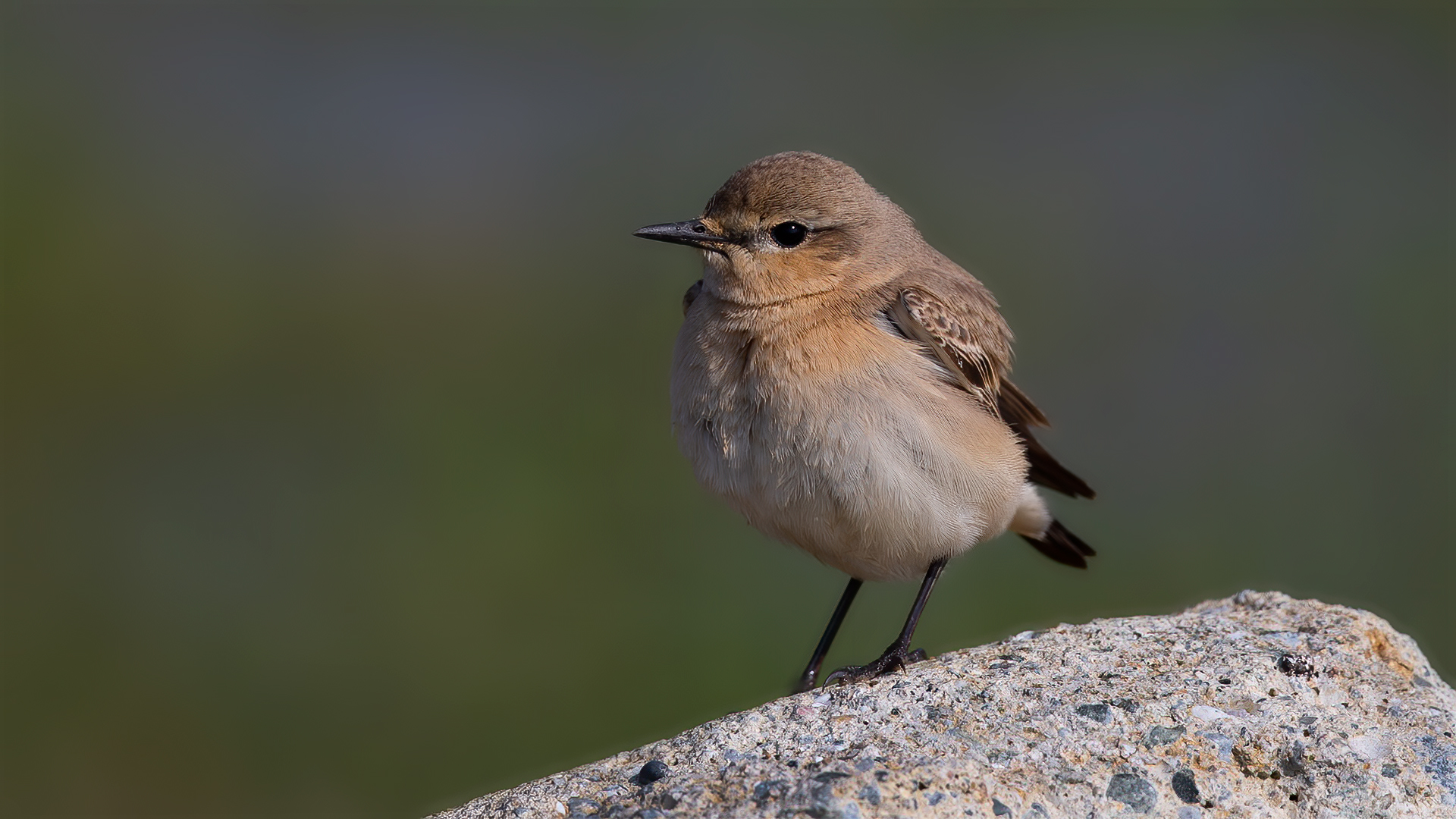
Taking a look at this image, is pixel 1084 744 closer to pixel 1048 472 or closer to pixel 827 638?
pixel 827 638

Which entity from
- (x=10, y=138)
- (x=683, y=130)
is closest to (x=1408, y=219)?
(x=683, y=130)

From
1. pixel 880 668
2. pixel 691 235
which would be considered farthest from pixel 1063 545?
pixel 691 235

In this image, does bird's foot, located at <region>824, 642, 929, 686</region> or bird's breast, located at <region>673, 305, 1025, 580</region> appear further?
bird's breast, located at <region>673, 305, 1025, 580</region>

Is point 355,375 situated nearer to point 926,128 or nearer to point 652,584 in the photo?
point 652,584

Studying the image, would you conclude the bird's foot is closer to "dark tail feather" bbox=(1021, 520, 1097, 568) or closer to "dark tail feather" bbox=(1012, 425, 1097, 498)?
"dark tail feather" bbox=(1012, 425, 1097, 498)

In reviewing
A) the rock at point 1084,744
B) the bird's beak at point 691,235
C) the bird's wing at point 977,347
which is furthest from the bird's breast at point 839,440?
the rock at point 1084,744

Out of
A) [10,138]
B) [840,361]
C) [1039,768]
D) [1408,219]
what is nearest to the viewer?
[1039,768]

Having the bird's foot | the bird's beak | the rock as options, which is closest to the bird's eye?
the bird's beak
